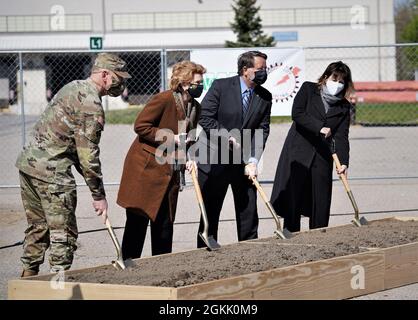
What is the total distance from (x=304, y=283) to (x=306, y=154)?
2572mm

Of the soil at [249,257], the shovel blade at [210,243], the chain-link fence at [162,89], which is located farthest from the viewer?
the chain-link fence at [162,89]

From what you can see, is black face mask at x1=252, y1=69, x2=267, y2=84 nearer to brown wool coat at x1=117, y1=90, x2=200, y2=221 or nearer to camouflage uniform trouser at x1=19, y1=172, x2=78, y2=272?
brown wool coat at x1=117, y1=90, x2=200, y2=221

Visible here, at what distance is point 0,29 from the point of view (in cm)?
4584

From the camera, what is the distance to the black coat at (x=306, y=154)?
9328 millimetres

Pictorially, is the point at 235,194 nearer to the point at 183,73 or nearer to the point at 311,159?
the point at 311,159

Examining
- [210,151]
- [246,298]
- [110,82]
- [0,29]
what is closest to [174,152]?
[210,151]

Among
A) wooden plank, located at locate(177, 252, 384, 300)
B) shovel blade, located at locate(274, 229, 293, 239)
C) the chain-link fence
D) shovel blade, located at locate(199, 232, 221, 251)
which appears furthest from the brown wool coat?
the chain-link fence

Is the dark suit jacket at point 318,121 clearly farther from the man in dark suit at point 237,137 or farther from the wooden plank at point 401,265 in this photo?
the wooden plank at point 401,265

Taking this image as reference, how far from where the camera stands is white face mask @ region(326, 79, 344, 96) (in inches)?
358

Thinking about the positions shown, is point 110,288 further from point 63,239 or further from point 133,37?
point 133,37

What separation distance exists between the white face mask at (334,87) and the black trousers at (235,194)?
3.82 ft

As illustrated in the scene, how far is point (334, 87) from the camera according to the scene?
9125mm

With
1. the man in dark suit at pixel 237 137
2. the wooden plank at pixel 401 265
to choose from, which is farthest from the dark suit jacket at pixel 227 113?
the wooden plank at pixel 401 265

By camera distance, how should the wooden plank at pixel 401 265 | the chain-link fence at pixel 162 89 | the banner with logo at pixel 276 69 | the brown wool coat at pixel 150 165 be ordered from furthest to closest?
the chain-link fence at pixel 162 89 < the banner with logo at pixel 276 69 < the brown wool coat at pixel 150 165 < the wooden plank at pixel 401 265
